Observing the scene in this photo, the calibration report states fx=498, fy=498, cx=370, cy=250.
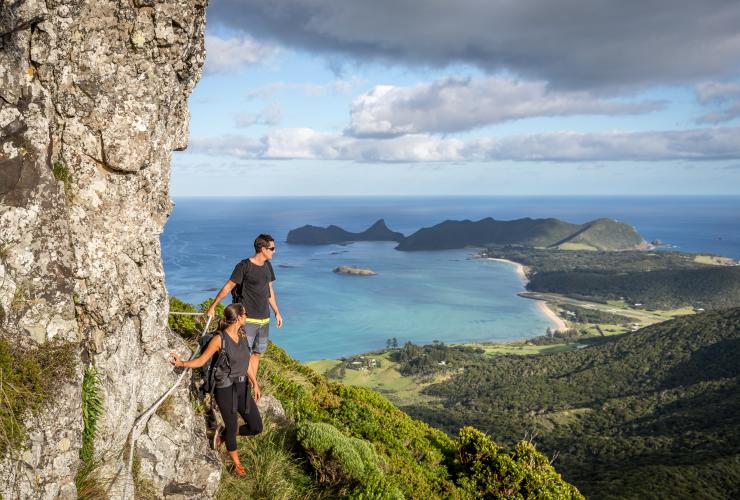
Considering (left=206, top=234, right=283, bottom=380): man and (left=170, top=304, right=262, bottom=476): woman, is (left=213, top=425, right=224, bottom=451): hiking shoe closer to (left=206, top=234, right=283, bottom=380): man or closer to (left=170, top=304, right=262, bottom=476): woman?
(left=170, top=304, right=262, bottom=476): woman

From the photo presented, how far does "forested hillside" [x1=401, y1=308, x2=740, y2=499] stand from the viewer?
1363 inches

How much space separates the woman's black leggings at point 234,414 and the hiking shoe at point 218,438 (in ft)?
0.16

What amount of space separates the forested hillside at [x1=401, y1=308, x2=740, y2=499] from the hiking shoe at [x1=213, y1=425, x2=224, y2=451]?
707 inches

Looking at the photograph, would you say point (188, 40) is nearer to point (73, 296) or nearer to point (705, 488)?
point (73, 296)

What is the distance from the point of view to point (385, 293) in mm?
134250

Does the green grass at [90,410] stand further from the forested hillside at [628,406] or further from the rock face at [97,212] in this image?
the forested hillside at [628,406]

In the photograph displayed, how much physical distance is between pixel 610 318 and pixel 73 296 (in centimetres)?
13163

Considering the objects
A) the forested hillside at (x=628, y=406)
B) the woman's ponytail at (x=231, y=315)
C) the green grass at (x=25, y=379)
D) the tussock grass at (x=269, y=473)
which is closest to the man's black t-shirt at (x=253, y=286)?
the woman's ponytail at (x=231, y=315)

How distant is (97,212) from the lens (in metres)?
4.47

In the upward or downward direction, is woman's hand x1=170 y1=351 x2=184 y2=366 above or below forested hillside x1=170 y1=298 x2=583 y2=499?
above

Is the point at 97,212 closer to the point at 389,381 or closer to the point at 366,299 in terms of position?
the point at 389,381

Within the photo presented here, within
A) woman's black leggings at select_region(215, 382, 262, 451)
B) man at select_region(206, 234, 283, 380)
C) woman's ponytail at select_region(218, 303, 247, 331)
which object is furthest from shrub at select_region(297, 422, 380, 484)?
woman's ponytail at select_region(218, 303, 247, 331)

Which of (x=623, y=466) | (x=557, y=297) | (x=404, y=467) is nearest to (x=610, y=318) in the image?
(x=557, y=297)

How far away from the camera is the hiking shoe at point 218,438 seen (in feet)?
19.4
